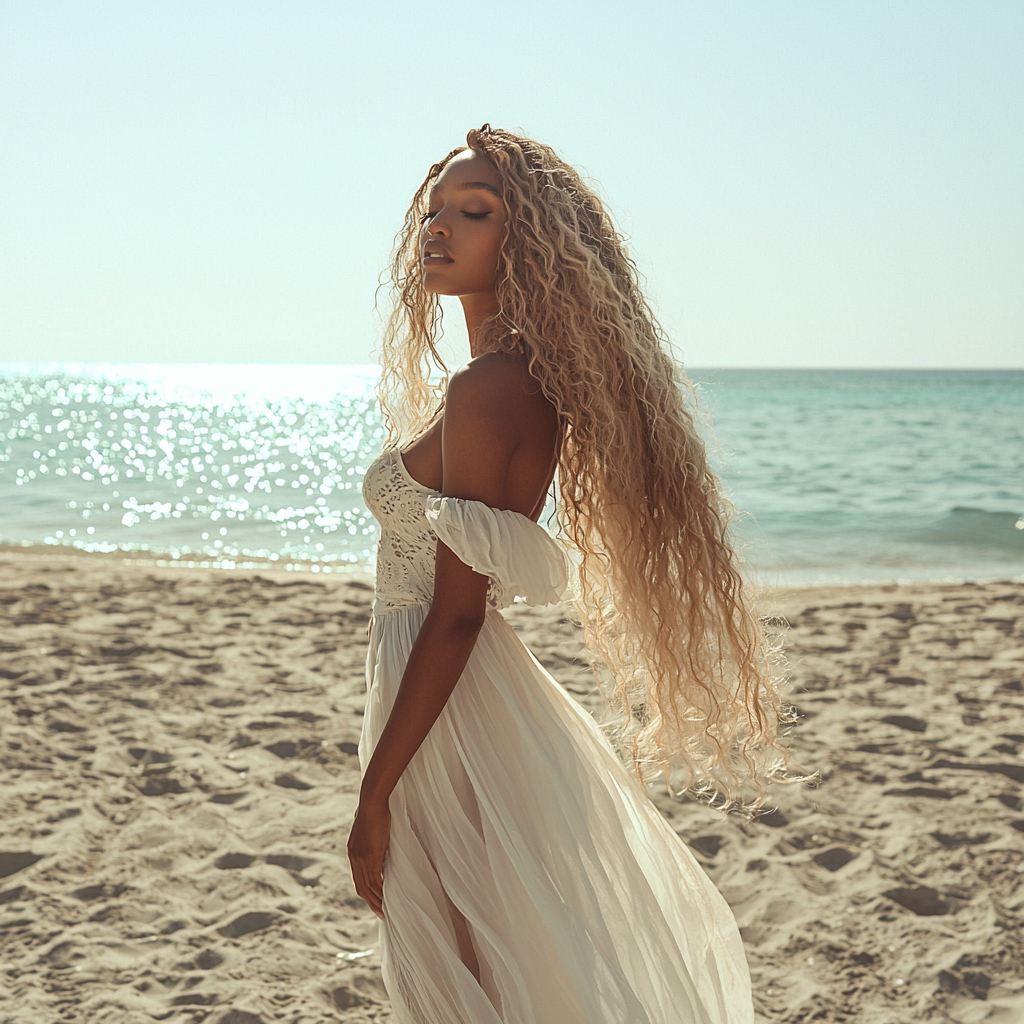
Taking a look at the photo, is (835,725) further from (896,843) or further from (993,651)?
(993,651)

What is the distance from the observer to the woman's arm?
1.55 metres

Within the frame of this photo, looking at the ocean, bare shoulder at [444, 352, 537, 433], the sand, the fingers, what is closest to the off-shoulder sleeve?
bare shoulder at [444, 352, 537, 433]

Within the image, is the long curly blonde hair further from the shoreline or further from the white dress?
the shoreline

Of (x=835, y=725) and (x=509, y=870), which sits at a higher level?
(x=509, y=870)

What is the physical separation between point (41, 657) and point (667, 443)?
16.4 ft

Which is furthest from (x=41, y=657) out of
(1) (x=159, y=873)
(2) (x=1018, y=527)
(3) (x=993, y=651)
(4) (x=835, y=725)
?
(2) (x=1018, y=527)

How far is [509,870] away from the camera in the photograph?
1.61 m

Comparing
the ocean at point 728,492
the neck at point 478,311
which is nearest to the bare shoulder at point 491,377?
the neck at point 478,311

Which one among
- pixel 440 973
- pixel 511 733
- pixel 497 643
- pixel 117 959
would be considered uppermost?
pixel 497 643

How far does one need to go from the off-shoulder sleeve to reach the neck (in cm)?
34

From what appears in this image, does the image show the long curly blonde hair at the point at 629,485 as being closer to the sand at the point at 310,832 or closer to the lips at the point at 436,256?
the lips at the point at 436,256

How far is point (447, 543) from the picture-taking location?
60.2 inches

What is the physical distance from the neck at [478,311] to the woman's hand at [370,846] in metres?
0.86

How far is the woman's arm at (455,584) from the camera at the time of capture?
61.2 inches
